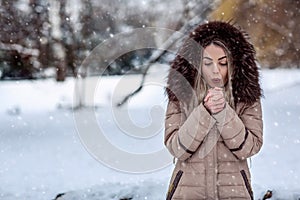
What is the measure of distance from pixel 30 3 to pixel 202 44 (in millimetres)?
7825

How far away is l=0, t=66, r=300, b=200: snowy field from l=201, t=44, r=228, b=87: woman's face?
0.53m

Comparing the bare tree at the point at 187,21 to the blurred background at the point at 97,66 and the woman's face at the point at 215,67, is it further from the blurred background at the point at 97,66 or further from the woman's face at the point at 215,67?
the woman's face at the point at 215,67

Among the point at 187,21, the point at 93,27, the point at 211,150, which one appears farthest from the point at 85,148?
the point at 211,150

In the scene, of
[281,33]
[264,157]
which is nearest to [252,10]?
[281,33]

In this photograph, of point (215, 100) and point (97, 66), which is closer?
point (215, 100)

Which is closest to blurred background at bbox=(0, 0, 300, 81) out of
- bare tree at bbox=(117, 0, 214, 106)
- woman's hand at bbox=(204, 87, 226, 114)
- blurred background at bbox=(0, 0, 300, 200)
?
blurred background at bbox=(0, 0, 300, 200)

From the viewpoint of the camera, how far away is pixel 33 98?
34.4ft

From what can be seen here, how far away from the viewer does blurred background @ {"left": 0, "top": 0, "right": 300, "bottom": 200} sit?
8.16m

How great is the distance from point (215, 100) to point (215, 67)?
22 cm

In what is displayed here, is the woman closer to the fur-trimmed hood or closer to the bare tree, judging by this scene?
the fur-trimmed hood

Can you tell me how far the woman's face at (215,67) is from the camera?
2.49 metres

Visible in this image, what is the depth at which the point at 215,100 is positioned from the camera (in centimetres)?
231

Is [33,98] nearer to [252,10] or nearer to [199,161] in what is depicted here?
[252,10]

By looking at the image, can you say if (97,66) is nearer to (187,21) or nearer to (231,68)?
(187,21)
